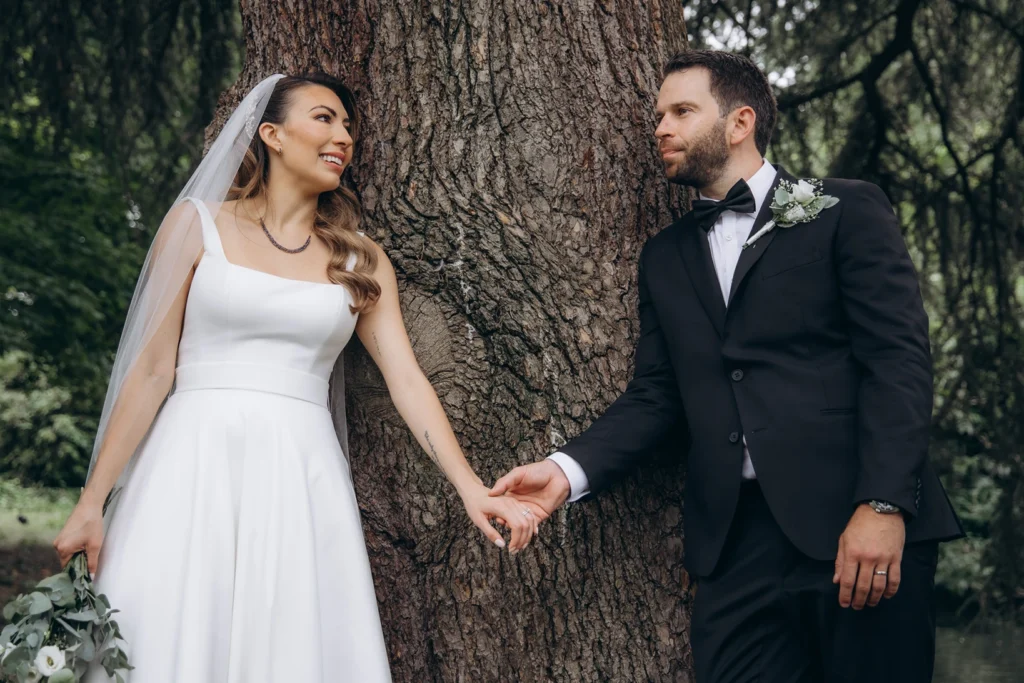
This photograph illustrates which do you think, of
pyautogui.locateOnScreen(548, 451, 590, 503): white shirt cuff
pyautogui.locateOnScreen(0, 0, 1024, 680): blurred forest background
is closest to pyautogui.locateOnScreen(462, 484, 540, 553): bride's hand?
pyautogui.locateOnScreen(548, 451, 590, 503): white shirt cuff

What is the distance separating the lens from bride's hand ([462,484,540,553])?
117 inches

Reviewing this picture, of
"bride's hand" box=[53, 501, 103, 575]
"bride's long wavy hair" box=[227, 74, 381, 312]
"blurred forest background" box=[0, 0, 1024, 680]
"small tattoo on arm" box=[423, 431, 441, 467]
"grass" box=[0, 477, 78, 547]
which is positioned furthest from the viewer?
"grass" box=[0, 477, 78, 547]

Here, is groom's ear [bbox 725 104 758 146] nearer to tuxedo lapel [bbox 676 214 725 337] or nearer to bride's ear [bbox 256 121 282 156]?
tuxedo lapel [bbox 676 214 725 337]

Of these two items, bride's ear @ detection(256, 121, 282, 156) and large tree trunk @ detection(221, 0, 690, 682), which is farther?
bride's ear @ detection(256, 121, 282, 156)

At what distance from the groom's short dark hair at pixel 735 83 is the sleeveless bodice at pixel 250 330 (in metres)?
1.34

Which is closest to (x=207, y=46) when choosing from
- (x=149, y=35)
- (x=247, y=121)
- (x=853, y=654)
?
(x=149, y=35)

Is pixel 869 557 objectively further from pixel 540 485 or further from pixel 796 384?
pixel 540 485

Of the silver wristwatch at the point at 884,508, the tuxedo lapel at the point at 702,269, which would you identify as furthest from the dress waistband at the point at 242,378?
the silver wristwatch at the point at 884,508

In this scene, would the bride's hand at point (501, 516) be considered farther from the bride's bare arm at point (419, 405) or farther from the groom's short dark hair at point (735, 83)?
the groom's short dark hair at point (735, 83)

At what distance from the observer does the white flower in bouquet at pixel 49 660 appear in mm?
2668

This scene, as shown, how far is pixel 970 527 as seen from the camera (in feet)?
37.3

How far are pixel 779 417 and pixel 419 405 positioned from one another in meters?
1.08

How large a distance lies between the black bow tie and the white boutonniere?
0.25ft

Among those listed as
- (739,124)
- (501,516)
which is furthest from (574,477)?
(739,124)
